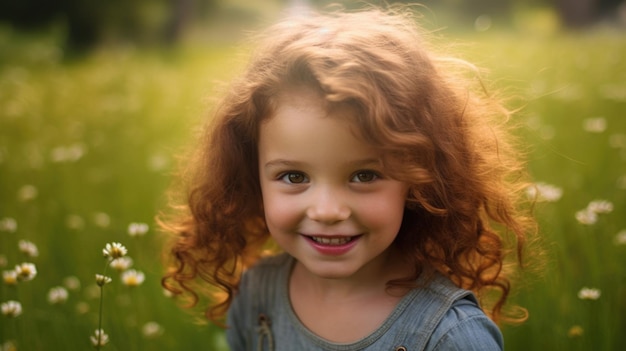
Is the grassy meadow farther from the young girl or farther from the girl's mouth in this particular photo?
the girl's mouth

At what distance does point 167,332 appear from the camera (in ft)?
7.14

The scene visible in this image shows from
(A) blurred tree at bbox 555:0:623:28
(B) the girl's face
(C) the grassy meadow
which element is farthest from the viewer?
(A) blurred tree at bbox 555:0:623:28

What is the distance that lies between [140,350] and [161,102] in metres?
3.18

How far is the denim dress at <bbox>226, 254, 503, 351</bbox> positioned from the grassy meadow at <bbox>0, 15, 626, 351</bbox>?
1.05 ft

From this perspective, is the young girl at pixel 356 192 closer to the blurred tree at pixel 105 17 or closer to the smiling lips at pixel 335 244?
the smiling lips at pixel 335 244

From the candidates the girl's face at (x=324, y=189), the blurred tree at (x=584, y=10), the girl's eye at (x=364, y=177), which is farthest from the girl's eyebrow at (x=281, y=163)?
the blurred tree at (x=584, y=10)

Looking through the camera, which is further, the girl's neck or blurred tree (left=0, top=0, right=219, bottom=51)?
blurred tree (left=0, top=0, right=219, bottom=51)

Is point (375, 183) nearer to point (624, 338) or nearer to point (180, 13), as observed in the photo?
point (624, 338)

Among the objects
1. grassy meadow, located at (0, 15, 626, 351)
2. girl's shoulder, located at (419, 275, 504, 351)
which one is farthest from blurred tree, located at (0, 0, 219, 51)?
girl's shoulder, located at (419, 275, 504, 351)

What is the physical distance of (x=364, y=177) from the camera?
1.36 metres

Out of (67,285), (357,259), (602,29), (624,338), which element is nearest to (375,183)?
(357,259)

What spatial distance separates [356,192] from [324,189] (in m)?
0.07

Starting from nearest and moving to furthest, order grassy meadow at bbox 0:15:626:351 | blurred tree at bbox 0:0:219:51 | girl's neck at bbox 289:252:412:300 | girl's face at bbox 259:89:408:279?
girl's face at bbox 259:89:408:279 → girl's neck at bbox 289:252:412:300 → grassy meadow at bbox 0:15:626:351 → blurred tree at bbox 0:0:219:51

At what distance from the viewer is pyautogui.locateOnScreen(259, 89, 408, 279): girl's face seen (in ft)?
4.33
